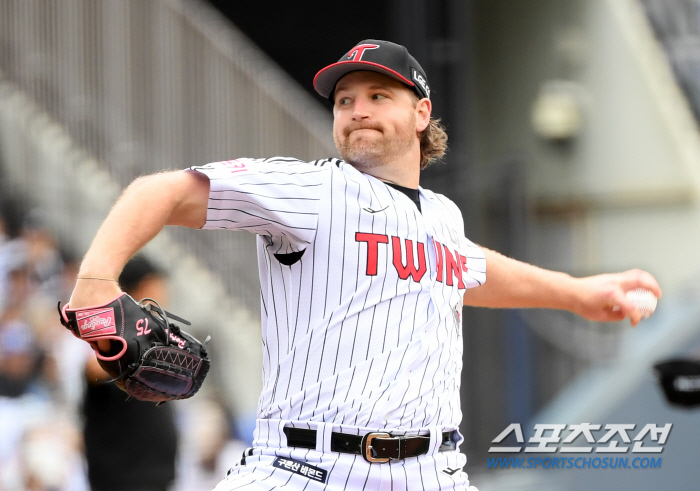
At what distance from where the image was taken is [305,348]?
254 centimetres

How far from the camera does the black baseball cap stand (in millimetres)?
2877

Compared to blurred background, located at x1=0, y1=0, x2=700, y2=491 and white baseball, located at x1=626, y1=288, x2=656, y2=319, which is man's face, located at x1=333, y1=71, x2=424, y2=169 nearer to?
white baseball, located at x1=626, y1=288, x2=656, y2=319

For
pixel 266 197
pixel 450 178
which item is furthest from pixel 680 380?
pixel 266 197

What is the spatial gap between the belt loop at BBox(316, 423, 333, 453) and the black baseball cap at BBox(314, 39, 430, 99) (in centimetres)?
113

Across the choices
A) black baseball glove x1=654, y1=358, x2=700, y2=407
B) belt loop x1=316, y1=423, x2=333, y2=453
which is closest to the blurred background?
black baseball glove x1=654, y1=358, x2=700, y2=407

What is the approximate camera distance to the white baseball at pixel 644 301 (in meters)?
3.28

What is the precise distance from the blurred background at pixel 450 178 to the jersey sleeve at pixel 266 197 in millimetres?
2765

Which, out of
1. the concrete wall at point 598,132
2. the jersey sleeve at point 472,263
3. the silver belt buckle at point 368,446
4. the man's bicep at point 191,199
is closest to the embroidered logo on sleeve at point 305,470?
the silver belt buckle at point 368,446

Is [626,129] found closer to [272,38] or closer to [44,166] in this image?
[272,38]

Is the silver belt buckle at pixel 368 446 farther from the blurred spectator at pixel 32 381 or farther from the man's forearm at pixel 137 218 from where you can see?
the blurred spectator at pixel 32 381

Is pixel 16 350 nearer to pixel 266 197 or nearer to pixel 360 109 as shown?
pixel 360 109

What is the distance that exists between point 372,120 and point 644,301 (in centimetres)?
126

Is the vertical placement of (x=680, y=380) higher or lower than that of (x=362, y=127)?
lower

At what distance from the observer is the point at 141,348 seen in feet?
7.15
